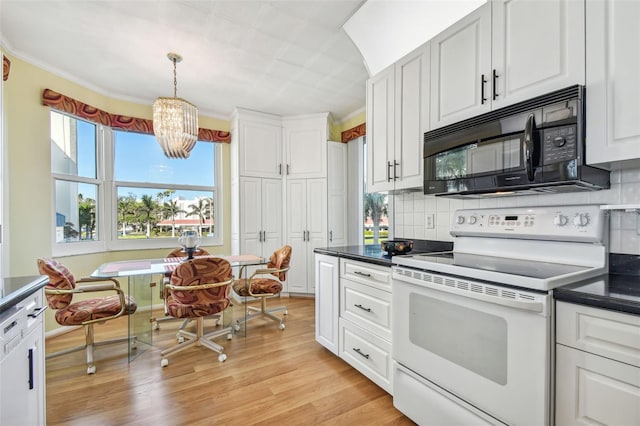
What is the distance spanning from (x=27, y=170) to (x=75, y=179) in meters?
0.55

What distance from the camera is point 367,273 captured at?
6.61ft

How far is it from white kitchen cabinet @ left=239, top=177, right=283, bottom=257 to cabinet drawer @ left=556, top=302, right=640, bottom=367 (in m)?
3.73

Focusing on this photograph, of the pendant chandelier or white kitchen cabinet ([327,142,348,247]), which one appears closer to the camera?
the pendant chandelier

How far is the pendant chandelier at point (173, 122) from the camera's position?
2.77 m

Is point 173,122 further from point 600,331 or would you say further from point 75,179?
point 600,331

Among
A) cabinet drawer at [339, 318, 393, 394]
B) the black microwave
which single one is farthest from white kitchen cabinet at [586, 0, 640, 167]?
cabinet drawer at [339, 318, 393, 394]

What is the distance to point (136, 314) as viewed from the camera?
278cm

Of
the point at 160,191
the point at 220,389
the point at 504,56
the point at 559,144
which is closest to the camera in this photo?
the point at 559,144

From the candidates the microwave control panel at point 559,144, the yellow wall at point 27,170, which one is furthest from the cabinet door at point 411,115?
the yellow wall at point 27,170

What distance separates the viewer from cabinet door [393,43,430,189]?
2002mm

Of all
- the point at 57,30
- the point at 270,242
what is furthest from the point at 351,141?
the point at 57,30

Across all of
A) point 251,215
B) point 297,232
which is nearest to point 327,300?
point 297,232

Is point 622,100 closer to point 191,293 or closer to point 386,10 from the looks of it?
point 386,10

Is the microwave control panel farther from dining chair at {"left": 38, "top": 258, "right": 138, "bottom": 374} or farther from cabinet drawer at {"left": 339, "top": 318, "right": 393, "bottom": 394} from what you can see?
dining chair at {"left": 38, "top": 258, "right": 138, "bottom": 374}
